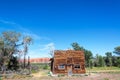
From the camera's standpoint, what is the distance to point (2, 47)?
5116cm

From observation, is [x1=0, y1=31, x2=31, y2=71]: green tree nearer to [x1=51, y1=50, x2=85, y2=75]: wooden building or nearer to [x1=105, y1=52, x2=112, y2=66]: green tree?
[x1=51, y1=50, x2=85, y2=75]: wooden building

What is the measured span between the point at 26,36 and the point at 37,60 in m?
53.3

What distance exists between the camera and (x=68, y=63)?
45938mm

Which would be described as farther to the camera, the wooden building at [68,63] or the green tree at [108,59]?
the green tree at [108,59]

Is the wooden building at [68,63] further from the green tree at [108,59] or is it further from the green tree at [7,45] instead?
the green tree at [108,59]

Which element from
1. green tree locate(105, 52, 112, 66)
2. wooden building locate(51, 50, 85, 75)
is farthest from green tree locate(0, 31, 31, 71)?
green tree locate(105, 52, 112, 66)

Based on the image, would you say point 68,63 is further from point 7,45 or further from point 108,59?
point 108,59

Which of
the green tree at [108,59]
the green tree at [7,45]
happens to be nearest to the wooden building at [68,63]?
the green tree at [7,45]

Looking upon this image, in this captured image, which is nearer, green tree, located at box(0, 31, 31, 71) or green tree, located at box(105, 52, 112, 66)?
green tree, located at box(0, 31, 31, 71)

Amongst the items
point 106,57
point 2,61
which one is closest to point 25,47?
point 2,61

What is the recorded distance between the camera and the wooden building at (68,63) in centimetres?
4541

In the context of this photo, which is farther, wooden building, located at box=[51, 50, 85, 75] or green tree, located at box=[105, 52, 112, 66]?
green tree, located at box=[105, 52, 112, 66]

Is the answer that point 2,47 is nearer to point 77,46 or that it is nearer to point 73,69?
point 73,69

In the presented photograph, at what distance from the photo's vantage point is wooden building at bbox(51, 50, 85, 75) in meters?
45.4
